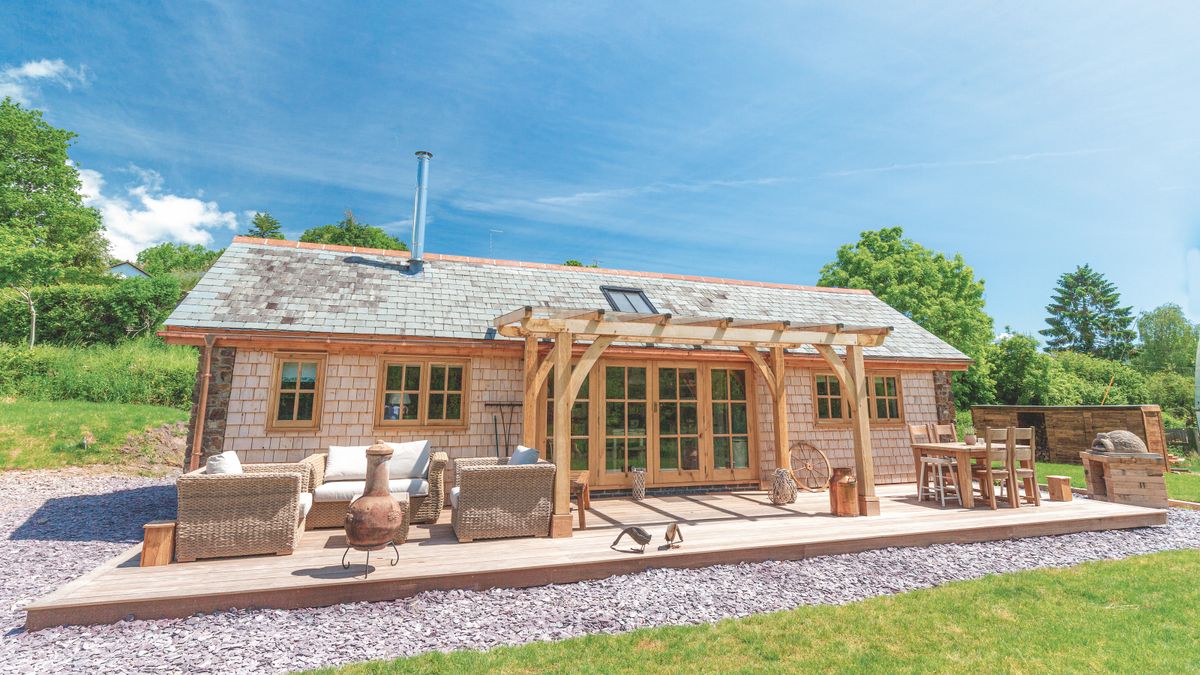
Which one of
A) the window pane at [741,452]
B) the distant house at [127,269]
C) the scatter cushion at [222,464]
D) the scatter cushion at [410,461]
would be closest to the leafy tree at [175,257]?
the distant house at [127,269]

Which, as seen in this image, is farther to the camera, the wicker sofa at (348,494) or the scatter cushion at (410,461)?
the scatter cushion at (410,461)

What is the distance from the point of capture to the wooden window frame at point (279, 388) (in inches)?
241

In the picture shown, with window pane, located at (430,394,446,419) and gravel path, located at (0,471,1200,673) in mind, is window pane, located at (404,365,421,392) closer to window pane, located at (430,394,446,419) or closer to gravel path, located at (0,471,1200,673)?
window pane, located at (430,394,446,419)

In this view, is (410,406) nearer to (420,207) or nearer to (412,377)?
(412,377)

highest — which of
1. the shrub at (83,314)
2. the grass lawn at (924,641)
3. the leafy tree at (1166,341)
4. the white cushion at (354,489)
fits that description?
the leafy tree at (1166,341)

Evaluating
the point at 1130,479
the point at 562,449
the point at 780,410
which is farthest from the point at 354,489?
the point at 1130,479

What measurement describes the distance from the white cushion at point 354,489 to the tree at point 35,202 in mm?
19999

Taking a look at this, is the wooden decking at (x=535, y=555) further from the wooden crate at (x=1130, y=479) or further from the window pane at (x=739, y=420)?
the window pane at (x=739, y=420)

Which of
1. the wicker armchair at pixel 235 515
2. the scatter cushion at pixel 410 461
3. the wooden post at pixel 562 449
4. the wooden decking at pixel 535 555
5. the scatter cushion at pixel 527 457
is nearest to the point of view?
the wooden decking at pixel 535 555

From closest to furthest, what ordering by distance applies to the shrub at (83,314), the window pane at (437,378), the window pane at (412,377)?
the window pane at (412,377) < the window pane at (437,378) < the shrub at (83,314)

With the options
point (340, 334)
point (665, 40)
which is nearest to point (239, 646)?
point (340, 334)

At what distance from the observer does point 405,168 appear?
852cm

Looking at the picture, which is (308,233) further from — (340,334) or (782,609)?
(782,609)

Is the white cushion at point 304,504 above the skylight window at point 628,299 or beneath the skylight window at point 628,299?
beneath
